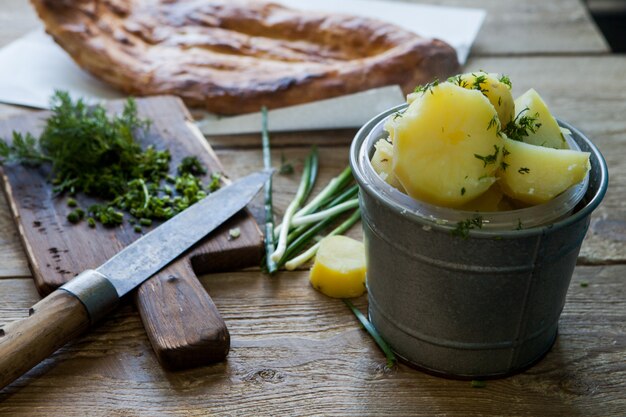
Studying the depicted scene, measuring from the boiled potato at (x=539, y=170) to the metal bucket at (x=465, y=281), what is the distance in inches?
1.8

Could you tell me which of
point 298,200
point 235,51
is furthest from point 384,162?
point 235,51

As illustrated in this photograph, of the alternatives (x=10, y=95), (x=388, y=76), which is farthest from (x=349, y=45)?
(x=10, y=95)

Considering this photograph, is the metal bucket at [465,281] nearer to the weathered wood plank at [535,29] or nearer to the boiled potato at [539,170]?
the boiled potato at [539,170]

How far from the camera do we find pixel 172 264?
1.35 metres

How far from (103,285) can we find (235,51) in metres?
1.03

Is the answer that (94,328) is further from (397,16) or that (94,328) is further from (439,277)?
(397,16)

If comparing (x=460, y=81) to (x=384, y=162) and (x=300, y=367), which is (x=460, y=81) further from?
(x=300, y=367)

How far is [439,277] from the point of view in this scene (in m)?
1.08

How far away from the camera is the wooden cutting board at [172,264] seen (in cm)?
119

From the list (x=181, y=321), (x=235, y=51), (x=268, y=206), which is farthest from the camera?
(x=235, y=51)

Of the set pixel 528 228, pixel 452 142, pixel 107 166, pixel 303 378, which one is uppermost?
pixel 452 142

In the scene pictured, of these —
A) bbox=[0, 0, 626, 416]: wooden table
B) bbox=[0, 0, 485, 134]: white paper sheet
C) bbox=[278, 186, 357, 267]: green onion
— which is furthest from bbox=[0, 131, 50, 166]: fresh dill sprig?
bbox=[278, 186, 357, 267]: green onion

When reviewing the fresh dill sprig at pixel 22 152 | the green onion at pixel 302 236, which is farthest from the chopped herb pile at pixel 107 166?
the green onion at pixel 302 236

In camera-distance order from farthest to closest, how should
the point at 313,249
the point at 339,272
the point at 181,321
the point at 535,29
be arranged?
the point at 535,29, the point at 313,249, the point at 339,272, the point at 181,321
